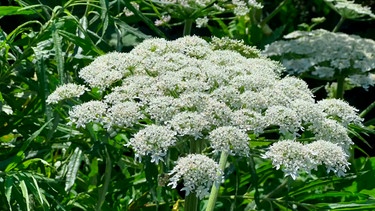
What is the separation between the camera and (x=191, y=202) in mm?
2697

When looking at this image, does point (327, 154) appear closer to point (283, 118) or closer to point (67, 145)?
point (283, 118)

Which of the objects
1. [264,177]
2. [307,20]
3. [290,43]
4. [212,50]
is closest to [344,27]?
[307,20]

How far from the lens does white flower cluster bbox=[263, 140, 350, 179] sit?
2439 mm

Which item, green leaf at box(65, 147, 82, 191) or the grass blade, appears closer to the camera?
the grass blade

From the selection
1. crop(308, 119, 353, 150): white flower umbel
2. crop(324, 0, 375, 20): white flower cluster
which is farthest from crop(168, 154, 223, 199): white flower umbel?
crop(324, 0, 375, 20): white flower cluster

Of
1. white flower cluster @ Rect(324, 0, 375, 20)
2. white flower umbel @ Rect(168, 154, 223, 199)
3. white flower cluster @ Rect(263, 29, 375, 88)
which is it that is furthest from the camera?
white flower cluster @ Rect(324, 0, 375, 20)

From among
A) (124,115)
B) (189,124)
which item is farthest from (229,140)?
(124,115)

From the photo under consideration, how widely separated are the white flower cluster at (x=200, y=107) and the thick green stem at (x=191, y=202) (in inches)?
6.7

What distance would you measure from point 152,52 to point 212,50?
1.33 feet

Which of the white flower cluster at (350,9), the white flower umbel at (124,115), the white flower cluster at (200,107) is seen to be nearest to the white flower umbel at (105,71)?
the white flower cluster at (200,107)

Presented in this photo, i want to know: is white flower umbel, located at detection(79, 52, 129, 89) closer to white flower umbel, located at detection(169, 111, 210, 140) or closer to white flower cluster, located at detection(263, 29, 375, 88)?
white flower umbel, located at detection(169, 111, 210, 140)

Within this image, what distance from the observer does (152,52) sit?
2.98 m

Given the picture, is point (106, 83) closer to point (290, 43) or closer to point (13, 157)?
point (13, 157)

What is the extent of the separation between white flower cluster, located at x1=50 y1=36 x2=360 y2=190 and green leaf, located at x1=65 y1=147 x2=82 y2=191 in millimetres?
342
